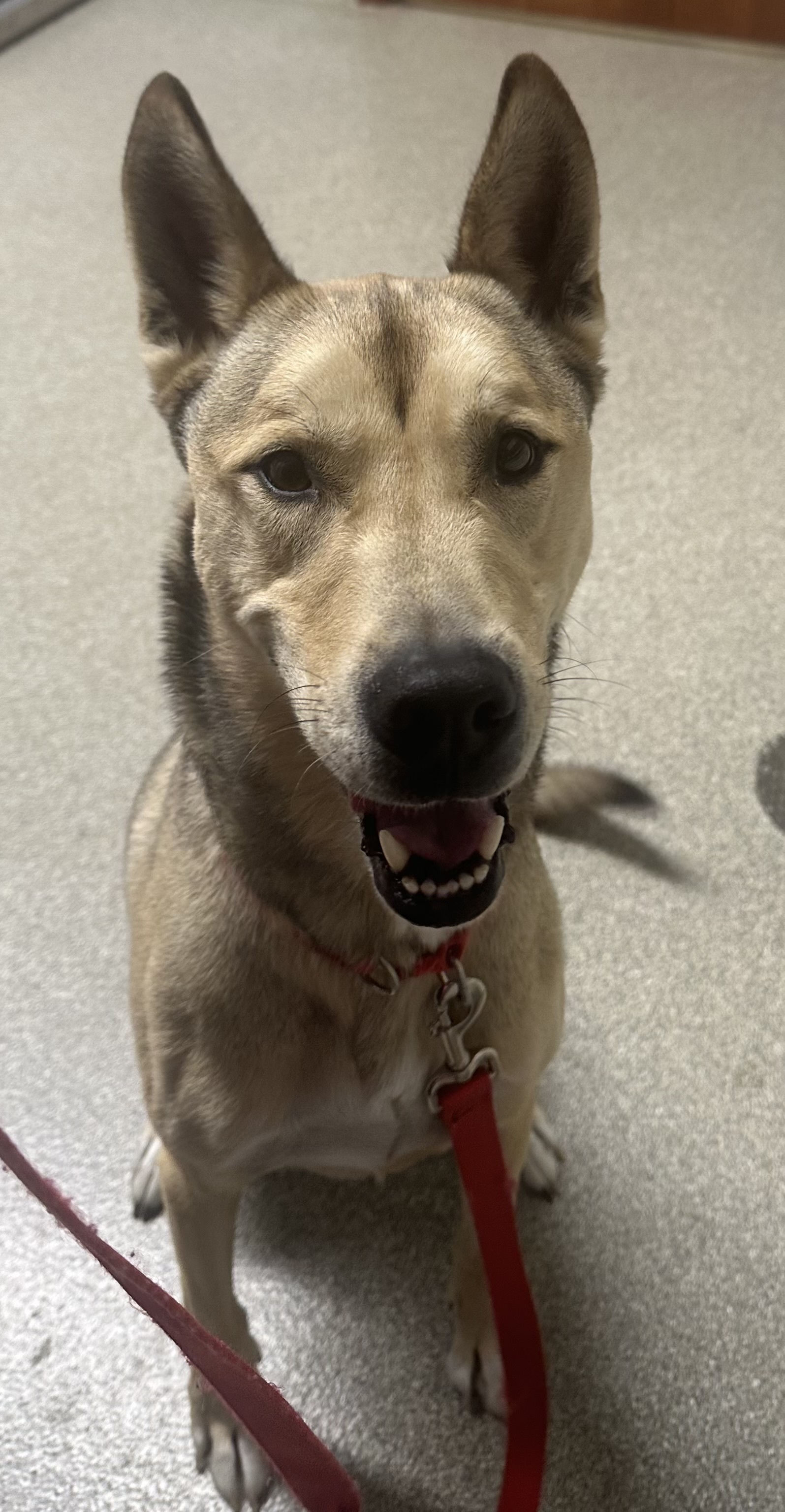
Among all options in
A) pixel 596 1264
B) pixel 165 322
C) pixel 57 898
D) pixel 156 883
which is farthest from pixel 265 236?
pixel 596 1264

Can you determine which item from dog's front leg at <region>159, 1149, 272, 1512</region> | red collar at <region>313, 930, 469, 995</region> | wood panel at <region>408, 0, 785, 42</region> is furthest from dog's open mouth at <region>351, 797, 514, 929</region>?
wood panel at <region>408, 0, 785, 42</region>

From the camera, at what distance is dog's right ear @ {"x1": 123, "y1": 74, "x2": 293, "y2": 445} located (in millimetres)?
1079

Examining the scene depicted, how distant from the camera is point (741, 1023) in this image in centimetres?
174

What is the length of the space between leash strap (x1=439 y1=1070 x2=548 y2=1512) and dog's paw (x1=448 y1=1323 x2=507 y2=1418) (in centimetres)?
22

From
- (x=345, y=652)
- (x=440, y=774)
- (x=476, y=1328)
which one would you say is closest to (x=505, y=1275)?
(x=476, y=1328)

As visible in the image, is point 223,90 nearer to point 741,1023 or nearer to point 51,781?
point 51,781

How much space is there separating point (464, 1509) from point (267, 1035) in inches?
26.6

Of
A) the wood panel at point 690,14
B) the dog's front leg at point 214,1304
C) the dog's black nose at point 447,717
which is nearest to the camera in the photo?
the dog's black nose at point 447,717

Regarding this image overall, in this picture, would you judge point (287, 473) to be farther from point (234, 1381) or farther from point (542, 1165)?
point (542, 1165)

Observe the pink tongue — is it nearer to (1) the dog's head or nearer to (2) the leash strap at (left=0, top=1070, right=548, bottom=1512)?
(1) the dog's head

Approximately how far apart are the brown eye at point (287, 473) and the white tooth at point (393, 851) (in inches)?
13.0

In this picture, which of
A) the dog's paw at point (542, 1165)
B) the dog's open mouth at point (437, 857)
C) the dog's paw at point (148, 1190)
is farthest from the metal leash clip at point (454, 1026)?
the dog's paw at point (148, 1190)

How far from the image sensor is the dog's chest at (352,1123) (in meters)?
1.17

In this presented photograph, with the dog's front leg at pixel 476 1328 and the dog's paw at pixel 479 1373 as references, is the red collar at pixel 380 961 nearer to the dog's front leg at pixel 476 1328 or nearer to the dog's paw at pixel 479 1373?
the dog's front leg at pixel 476 1328
